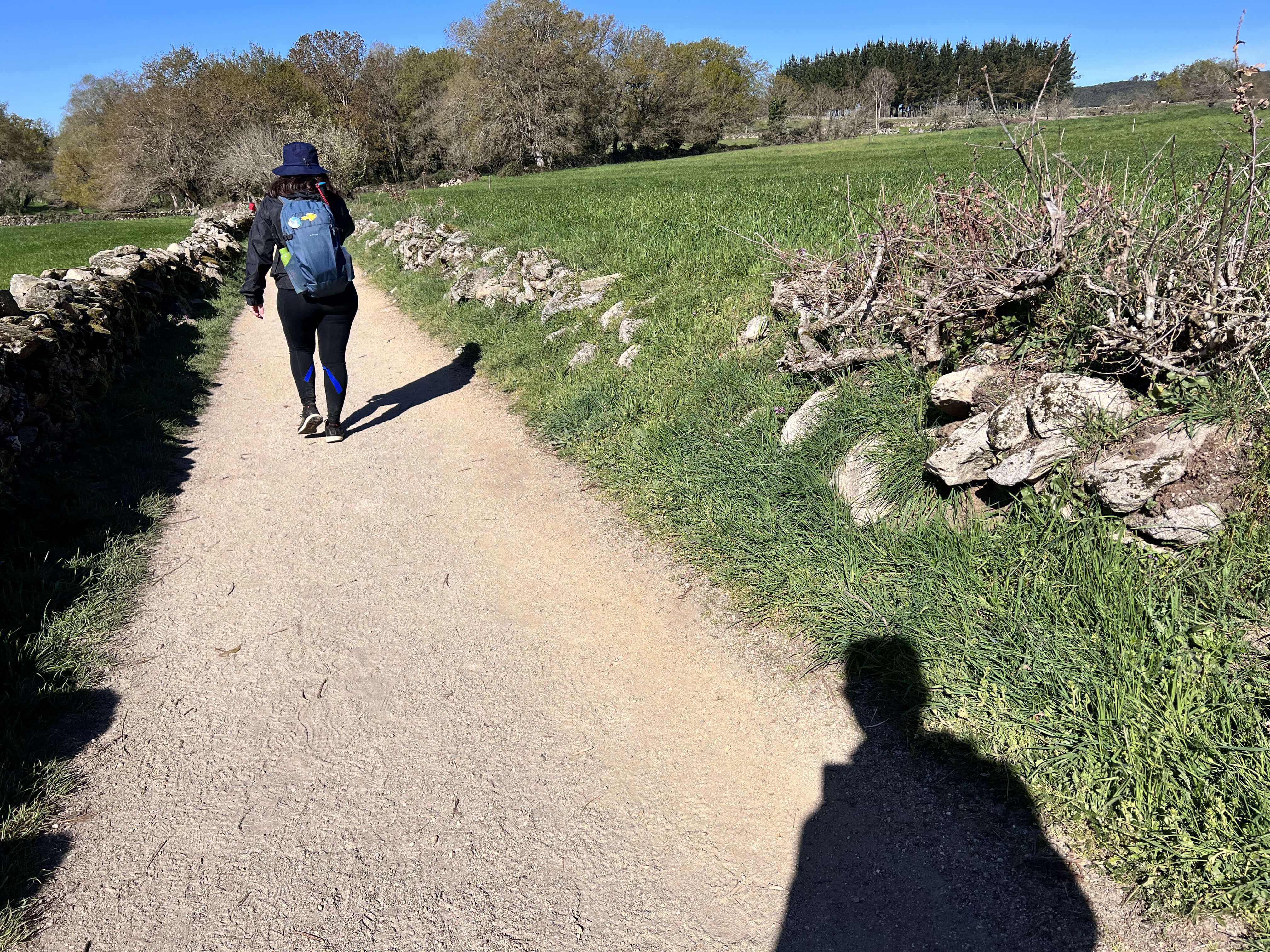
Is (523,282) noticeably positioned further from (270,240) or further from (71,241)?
(71,241)

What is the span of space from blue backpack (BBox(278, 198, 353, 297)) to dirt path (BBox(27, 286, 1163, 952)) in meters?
1.95

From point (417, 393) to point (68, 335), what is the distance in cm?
317

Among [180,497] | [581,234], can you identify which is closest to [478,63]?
[581,234]

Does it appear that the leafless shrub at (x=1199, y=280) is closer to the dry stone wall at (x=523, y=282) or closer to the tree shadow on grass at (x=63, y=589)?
the dry stone wall at (x=523, y=282)

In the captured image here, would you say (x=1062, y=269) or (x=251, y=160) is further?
(x=251, y=160)

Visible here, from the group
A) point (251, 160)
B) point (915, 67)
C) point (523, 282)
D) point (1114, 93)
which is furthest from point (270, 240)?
point (915, 67)

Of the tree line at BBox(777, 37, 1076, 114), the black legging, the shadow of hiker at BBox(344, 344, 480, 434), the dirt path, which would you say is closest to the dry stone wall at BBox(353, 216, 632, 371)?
the shadow of hiker at BBox(344, 344, 480, 434)

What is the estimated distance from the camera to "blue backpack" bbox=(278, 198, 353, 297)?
559 centimetres

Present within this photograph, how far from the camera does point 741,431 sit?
16.5 feet

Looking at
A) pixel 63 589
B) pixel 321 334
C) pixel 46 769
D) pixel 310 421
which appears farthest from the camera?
pixel 310 421

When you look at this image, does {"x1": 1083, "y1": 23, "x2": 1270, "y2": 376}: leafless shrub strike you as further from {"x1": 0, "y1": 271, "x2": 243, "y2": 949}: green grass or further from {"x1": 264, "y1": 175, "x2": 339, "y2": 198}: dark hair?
{"x1": 264, "y1": 175, "x2": 339, "y2": 198}: dark hair

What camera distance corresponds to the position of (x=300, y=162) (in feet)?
19.0

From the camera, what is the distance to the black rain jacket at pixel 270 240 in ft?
18.9

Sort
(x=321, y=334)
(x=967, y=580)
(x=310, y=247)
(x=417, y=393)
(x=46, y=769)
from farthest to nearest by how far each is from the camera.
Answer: (x=417, y=393) → (x=321, y=334) → (x=310, y=247) → (x=967, y=580) → (x=46, y=769)
